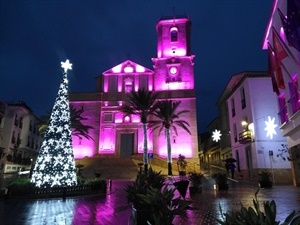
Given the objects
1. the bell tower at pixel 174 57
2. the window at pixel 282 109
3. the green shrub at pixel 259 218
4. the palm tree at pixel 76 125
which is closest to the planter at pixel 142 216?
the green shrub at pixel 259 218

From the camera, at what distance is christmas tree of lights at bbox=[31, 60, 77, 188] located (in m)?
13.3

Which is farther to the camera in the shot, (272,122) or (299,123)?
(272,122)

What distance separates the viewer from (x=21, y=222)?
23.3 feet

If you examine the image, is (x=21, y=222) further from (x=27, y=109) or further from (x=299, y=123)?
Result: (x=27, y=109)

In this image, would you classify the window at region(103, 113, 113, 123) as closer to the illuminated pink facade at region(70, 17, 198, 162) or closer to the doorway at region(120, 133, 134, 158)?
the illuminated pink facade at region(70, 17, 198, 162)

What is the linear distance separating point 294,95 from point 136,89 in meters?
30.6

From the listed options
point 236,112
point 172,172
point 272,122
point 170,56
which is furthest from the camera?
point 170,56

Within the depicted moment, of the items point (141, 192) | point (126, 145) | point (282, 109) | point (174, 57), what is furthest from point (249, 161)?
point (174, 57)

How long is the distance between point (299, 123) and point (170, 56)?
32397 mm

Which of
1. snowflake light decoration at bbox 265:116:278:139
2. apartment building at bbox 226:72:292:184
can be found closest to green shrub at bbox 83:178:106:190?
apartment building at bbox 226:72:292:184

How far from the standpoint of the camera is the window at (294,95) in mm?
13594

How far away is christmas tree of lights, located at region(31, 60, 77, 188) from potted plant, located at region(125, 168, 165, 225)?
8.25 meters

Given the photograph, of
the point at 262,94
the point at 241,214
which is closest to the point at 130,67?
the point at 262,94

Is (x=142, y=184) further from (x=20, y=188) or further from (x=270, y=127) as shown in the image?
(x=270, y=127)
